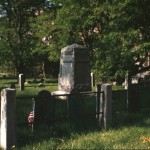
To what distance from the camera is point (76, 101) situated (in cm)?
1227

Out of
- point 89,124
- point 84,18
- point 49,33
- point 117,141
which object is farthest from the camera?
point 49,33

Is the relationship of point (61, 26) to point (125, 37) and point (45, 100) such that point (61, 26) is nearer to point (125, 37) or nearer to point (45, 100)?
point (125, 37)

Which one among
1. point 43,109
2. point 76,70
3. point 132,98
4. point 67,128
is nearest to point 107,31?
point 76,70

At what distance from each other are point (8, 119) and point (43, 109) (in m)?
1.79

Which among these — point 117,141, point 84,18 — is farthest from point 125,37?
point 117,141

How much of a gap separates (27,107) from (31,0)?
92.8 ft

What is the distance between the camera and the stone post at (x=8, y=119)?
31.1 feet

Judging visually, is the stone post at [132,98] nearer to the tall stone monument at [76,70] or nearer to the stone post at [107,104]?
the stone post at [107,104]

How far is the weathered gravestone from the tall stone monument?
8.41m

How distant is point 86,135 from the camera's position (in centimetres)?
1051

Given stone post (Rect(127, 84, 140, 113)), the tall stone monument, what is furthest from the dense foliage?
stone post (Rect(127, 84, 140, 113))

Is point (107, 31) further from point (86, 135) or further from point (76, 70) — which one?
point (86, 135)

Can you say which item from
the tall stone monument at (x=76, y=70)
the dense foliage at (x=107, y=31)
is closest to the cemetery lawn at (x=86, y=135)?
the tall stone monument at (x=76, y=70)

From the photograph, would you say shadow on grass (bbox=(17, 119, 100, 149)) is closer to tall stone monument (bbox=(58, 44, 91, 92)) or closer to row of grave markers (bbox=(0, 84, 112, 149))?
row of grave markers (bbox=(0, 84, 112, 149))
